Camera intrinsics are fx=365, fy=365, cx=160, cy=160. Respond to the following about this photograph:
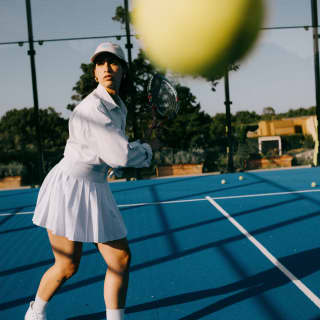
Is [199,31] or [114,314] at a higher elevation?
[199,31]

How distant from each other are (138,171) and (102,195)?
22.6 feet

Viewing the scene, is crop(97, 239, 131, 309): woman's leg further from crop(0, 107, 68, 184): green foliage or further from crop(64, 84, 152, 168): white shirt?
crop(0, 107, 68, 184): green foliage

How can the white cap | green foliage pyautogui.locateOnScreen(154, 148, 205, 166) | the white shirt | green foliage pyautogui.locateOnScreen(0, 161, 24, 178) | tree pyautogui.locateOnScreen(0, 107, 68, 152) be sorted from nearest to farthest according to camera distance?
the white shirt
the white cap
green foliage pyautogui.locateOnScreen(0, 161, 24, 178)
green foliage pyautogui.locateOnScreen(154, 148, 205, 166)
tree pyautogui.locateOnScreen(0, 107, 68, 152)

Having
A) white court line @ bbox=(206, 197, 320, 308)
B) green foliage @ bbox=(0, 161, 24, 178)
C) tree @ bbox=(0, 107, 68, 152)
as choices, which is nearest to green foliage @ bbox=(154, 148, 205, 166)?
green foliage @ bbox=(0, 161, 24, 178)

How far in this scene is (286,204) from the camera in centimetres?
509

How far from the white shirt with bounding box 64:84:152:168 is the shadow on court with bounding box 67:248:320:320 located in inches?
42.5

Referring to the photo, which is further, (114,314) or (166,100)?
(166,100)

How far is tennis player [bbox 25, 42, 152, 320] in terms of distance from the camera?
71.1 inches

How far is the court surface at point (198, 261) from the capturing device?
2365 millimetres

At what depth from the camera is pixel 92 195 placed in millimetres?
1885

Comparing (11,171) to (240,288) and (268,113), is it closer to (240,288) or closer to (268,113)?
(240,288)

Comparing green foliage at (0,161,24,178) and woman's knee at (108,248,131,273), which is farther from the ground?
green foliage at (0,161,24,178)

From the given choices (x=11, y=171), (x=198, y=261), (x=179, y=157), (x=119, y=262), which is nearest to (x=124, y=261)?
(x=119, y=262)

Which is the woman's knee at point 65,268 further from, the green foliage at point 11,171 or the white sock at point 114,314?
the green foliage at point 11,171
